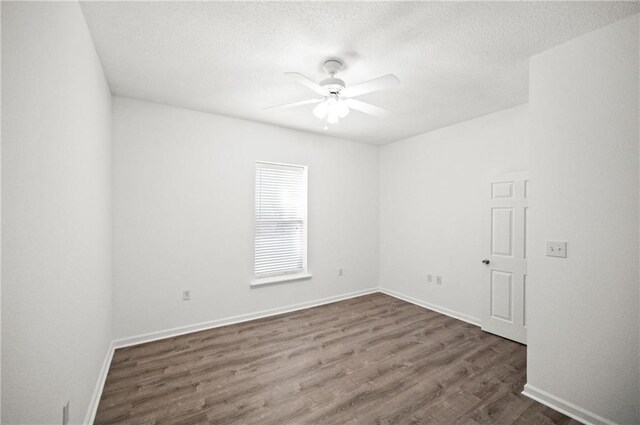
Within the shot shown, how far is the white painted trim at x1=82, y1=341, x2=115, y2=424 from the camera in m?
1.86

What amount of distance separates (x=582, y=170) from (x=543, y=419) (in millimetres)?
1813

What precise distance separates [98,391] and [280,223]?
8.55ft

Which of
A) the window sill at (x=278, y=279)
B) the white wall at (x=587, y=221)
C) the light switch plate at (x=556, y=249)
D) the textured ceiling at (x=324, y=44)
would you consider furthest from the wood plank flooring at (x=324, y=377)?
the textured ceiling at (x=324, y=44)

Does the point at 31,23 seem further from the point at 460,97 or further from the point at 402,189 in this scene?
the point at 402,189

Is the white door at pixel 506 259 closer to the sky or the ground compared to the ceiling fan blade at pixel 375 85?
closer to the ground

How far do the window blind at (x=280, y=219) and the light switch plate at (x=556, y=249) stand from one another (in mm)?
3004

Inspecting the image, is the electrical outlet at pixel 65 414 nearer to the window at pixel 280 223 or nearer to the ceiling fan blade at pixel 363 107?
the window at pixel 280 223

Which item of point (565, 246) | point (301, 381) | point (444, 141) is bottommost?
point (301, 381)

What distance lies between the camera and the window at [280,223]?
3.92 m

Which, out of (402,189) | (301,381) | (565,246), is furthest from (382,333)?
(402,189)

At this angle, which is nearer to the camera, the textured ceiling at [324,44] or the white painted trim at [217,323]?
the textured ceiling at [324,44]

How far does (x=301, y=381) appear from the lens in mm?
2363

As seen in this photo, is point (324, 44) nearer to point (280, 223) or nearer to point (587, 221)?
point (587, 221)

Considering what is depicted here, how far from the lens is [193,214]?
3.38m
